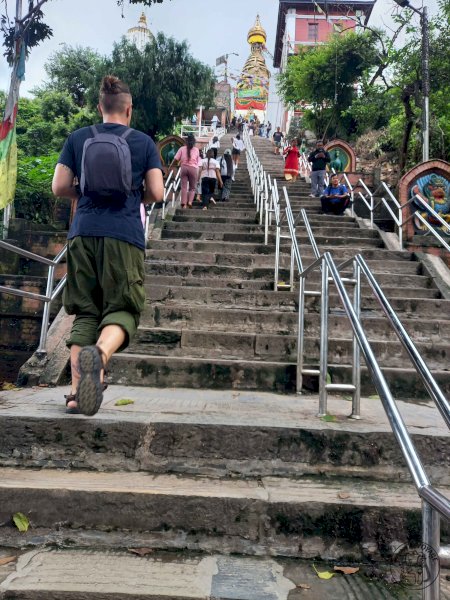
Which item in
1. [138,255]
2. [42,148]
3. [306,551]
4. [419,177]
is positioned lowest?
[306,551]

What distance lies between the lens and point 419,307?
4992 mm

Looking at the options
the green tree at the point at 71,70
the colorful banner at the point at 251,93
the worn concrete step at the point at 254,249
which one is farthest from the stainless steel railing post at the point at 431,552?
the colorful banner at the point at 251,93

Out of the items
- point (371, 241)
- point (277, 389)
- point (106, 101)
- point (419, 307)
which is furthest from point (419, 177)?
point (106, 101)

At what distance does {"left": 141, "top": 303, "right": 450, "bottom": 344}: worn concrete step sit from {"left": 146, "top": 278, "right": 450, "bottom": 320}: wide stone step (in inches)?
13.8

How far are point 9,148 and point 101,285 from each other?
6448 mm

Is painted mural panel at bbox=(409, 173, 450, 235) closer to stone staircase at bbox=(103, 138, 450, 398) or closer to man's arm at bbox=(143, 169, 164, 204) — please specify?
stone staircase at bbox=(103, 138, 450, 398)

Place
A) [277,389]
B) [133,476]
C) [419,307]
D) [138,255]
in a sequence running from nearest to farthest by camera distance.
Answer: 1. [133,476]
2. [138,255]
3. [277,389]
4. [419,307]

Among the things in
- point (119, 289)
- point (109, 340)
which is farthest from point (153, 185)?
point (109, 340)

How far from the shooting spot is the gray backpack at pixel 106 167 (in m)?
2.23

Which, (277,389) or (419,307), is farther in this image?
(419,307)

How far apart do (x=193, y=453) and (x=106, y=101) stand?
1761mm

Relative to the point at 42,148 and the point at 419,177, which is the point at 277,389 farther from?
the point at 42,148

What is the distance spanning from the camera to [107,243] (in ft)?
7.50

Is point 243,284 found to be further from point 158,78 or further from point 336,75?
point 336,75
